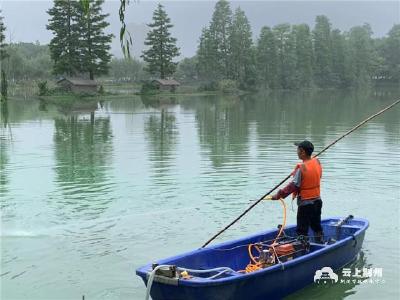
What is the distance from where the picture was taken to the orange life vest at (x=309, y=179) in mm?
7871

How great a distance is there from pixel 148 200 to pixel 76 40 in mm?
56936

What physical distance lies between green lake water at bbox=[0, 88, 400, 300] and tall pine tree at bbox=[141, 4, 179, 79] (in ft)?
176

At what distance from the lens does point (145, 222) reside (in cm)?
1111

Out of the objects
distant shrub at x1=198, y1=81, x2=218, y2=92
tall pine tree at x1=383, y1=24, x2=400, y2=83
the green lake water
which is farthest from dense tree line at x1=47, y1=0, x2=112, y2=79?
tall pine tree at x1=383, y1=24, x2=400, y2=83

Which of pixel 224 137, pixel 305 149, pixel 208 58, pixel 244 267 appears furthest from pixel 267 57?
pixel 244 267

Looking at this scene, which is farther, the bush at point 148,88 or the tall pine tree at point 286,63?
the tall pine tree at point 286,63

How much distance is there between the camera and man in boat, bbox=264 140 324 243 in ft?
25.8

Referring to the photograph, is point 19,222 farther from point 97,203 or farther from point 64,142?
point 64,142

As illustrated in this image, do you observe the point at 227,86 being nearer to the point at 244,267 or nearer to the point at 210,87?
the point at 210,87

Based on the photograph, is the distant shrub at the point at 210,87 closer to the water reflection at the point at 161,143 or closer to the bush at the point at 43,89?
the bush at the point at 43,89

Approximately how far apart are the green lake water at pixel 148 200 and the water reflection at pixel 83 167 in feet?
0.13

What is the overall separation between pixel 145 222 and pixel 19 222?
2522 mm

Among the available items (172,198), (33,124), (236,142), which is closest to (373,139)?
(236,142)

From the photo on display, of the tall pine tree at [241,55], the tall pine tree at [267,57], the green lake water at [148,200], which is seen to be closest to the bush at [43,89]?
the tall pine tree at [241,55]
